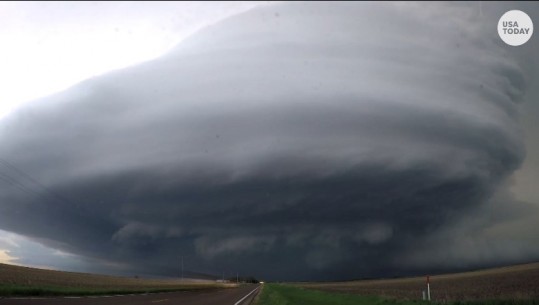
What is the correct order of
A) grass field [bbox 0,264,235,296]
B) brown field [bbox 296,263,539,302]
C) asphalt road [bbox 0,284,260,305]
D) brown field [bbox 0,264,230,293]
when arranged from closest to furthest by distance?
A: asphalt road [bbox 0,284,260,305]
brown field [bbox 296,263,539,302]
grass field [bbox 0,264,235,296]
brown field [bbox 0,264,230,293]

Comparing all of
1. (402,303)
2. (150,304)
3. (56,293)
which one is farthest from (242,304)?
(56,293)

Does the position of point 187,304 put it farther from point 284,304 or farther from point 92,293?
point 92,293

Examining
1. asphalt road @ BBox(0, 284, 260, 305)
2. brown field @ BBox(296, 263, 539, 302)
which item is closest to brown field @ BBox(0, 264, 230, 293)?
asphalt road @ BBox(0, 284, 260, 305)

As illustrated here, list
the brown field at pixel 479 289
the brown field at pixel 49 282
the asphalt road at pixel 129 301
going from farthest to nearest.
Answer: the brown field at pixel 49 282 → the brown field at pixel 479 289 → the asphalt road at pixel 129 301

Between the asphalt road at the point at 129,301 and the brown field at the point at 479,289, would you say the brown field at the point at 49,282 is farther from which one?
the brown field at the point at 479,289

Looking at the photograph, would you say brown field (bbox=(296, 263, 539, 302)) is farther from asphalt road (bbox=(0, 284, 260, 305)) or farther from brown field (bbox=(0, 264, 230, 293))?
brown field (bbox=(0, 264, 230, 293))

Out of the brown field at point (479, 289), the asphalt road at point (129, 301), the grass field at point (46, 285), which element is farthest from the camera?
the grass field at point (46, 285)

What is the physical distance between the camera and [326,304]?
30141 mm

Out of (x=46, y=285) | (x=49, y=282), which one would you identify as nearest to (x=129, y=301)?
(x=46, y=285)

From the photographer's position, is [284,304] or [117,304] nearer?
[117,304]

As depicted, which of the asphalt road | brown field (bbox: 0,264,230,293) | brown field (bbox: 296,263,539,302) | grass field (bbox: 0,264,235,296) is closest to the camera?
the asphalt road

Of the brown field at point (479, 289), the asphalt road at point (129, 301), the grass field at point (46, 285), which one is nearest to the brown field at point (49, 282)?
the grass field at point (46, 285)

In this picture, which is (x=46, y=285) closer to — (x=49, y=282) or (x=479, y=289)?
(x=49, y=282)

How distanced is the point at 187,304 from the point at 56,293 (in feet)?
40.8
